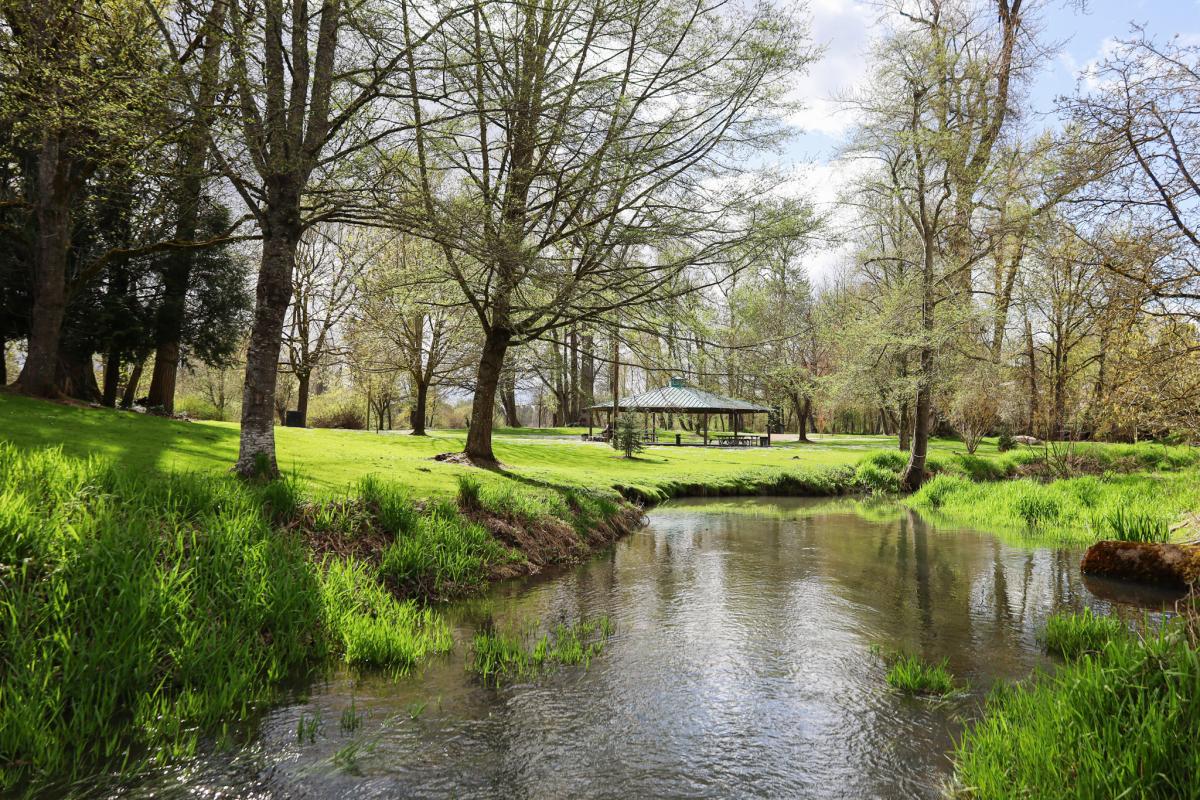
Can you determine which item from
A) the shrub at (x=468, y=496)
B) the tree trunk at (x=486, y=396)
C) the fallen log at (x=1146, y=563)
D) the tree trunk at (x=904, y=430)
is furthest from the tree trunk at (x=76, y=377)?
the tree trunk at (x=904, y=430)

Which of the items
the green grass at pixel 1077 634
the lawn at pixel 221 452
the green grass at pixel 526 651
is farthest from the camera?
the lawn at pixel 221 452

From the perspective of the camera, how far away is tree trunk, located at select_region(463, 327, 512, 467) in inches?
567

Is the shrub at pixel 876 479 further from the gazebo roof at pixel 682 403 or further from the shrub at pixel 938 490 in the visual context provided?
the gazebo roof at pixel 682 403

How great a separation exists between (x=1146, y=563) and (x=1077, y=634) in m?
3.92

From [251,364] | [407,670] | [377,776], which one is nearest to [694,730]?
[377,776]

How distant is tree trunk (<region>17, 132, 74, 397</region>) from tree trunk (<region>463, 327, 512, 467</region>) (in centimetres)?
833

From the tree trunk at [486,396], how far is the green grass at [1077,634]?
36.3 ft

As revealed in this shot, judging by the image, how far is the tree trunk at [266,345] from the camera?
8.37 metres

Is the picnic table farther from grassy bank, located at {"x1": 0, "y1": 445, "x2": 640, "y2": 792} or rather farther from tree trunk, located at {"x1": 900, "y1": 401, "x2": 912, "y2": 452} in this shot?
grassy bank, located at {"x1": 0, "y1": 445, "x2": 640, "y2": 792}

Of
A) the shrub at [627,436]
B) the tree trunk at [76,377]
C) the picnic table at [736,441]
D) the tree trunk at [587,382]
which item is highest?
the tree trunk at [587,382]

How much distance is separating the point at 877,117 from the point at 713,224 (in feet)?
38.8

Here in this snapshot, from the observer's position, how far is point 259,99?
9.12 m

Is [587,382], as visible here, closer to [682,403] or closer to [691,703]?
[682,403]

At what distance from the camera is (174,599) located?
4.65m
